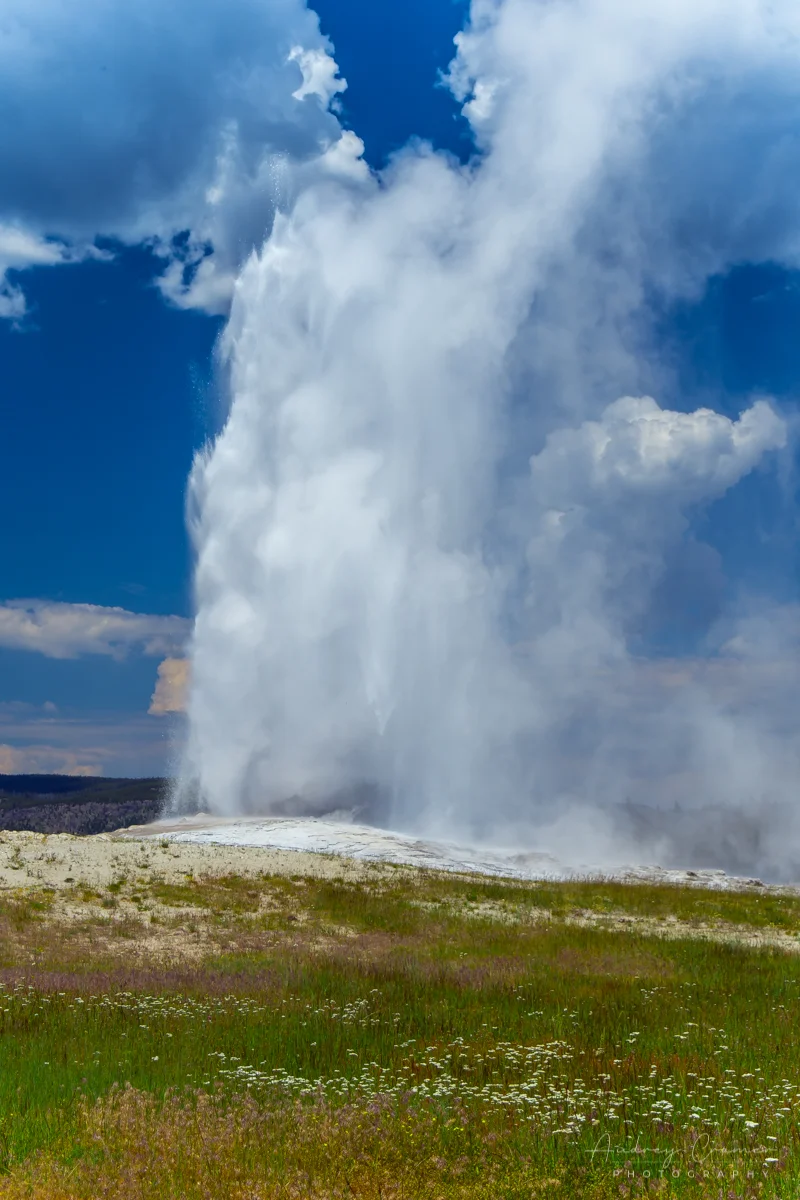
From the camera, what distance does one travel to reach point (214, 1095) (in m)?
9.87

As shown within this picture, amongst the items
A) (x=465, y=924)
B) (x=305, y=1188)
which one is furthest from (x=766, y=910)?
(x=305, y=1188)

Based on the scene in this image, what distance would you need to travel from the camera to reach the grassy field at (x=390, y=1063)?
292 inches

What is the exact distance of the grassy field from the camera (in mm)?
7406

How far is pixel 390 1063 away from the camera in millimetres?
11953

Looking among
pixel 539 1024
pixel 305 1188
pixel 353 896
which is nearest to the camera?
pixel 305 1188

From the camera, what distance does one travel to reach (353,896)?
3475cm

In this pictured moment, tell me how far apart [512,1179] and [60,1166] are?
11.1 feet

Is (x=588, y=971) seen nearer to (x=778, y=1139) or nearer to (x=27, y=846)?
(x=778, y=1139)

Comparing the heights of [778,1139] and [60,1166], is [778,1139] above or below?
above

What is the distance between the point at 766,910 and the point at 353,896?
1709 cm

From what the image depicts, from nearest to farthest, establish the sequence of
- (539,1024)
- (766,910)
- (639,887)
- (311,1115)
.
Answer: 1. (311,1115)
2. (539,1024)
3. (766,910)
4. (639,887)

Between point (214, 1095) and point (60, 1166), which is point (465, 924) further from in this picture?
point (60, 1166)

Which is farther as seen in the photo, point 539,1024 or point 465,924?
point 465,924

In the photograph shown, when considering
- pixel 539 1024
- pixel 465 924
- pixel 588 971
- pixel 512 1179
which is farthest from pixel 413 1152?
pixel 465 924
